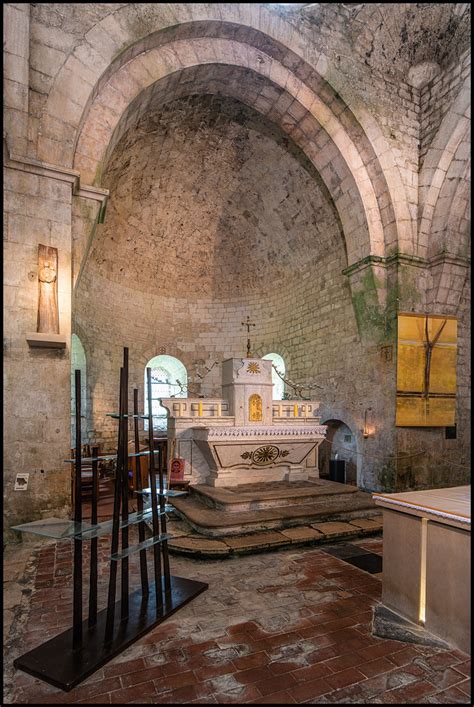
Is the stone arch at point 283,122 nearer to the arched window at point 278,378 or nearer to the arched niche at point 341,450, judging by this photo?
the arched niche at point 341,450

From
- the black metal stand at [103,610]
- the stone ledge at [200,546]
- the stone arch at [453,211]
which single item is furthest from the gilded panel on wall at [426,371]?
the black metal stand at [103,610]

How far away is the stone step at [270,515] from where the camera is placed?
5184 mm

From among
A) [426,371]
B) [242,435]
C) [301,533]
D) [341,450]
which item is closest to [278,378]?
[341,450]

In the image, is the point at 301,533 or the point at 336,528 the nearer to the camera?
the point at 301,533

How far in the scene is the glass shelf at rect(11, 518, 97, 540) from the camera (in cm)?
253

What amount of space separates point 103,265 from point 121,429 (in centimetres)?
943

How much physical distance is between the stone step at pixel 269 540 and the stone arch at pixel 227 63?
217 inches

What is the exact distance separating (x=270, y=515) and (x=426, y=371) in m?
4.92

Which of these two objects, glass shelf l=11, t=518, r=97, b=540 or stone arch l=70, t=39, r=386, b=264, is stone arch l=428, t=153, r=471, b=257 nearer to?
stone arch l=70, t=39, r=386, b=264

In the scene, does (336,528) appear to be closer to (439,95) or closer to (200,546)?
(200,546)

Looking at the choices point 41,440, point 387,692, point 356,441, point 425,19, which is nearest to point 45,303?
point 41,440

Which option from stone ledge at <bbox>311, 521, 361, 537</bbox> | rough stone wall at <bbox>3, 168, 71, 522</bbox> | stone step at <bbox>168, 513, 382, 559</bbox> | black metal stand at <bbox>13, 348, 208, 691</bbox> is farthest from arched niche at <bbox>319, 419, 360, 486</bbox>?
black metal stand at <bbox>13, 348, 208, 691</bbox>

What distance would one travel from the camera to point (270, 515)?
5516 millimetres

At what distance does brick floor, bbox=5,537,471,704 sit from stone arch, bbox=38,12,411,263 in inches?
232
